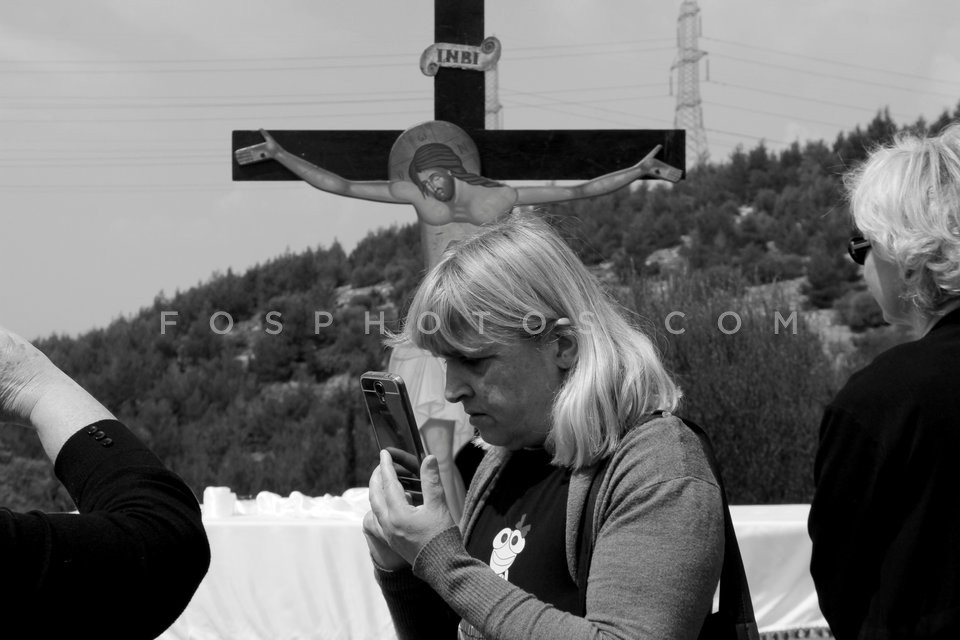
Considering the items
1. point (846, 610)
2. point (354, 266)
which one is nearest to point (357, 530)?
point (846, 610)

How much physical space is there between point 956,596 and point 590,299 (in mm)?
735

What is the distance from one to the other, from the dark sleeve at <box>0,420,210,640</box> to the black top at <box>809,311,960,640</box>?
3.26 ft

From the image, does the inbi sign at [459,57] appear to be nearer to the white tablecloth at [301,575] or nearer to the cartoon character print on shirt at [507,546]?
the white tablecloth at [301,575]

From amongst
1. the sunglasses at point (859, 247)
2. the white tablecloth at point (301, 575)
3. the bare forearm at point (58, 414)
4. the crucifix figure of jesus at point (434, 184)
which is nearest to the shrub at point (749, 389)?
the crucifix figure of jesus at point (434, 184)

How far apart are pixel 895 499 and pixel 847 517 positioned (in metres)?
0.08

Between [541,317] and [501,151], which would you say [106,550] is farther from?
[501,151]

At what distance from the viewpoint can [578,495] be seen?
5.60 ft

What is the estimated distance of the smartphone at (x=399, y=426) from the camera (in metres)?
1.85

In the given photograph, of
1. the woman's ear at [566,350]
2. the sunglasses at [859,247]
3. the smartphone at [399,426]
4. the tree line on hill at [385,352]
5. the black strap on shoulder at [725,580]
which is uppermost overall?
the sunglasses at [859,247]

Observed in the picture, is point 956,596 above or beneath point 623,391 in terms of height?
beneath

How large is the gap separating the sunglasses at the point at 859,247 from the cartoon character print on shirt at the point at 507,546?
0.72 meters

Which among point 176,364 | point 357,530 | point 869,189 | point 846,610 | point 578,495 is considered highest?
point 869,189

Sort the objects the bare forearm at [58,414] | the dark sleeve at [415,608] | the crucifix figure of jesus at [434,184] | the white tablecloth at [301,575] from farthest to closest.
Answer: the crucifix figure of jesus at [434,184]
the white tablecloth at [301,575]
the dark sleeve at [415,608]
the bare forearm at [58,414]

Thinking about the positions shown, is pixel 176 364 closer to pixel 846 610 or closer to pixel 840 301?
pixel 840 301
